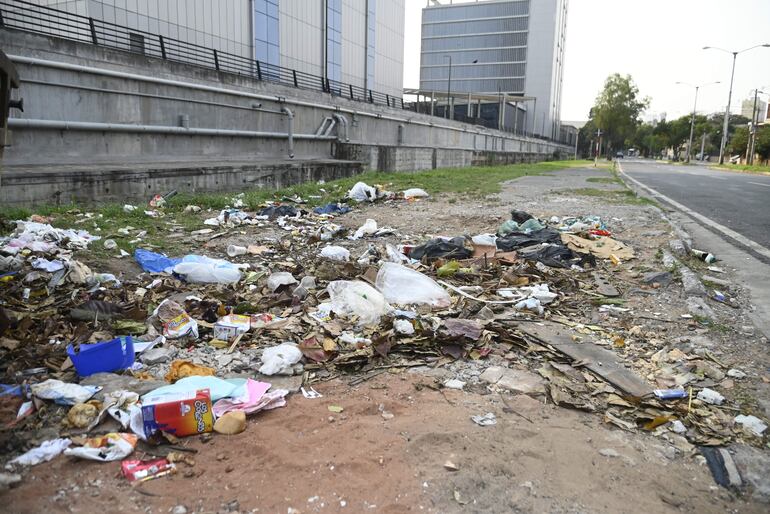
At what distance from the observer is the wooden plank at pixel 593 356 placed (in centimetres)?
327

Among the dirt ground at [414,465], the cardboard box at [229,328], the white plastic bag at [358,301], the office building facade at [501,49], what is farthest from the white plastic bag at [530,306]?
the office building facade at [501,49]

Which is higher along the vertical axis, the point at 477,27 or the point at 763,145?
the point at 477,27

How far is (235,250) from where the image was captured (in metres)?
6.77

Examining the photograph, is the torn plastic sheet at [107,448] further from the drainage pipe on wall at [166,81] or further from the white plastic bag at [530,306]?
the drainage pipe on wall at [166,81]

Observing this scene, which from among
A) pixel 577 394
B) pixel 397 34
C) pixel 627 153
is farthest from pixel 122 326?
pixel 627 153

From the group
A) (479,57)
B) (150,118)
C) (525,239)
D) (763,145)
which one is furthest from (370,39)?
(479,57)

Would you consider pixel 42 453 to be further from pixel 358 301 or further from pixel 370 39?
pixel 370 39

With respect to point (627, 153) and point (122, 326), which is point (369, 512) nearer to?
point (122, 326)

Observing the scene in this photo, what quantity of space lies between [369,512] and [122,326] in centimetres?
279

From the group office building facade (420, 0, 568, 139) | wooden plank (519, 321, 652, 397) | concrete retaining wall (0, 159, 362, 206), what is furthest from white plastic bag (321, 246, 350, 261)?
office building facade (420, 0, 568, 139)

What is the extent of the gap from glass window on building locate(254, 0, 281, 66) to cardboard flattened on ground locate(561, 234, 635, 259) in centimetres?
1889

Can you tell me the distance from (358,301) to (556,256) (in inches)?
114

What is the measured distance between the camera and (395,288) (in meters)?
4.89

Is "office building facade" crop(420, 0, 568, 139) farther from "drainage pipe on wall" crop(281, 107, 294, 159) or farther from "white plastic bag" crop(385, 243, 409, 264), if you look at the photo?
"white plastic bag" crop(385, 243, 409, 264)
